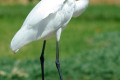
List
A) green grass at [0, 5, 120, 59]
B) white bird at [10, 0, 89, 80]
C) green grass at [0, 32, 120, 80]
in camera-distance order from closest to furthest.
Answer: white bird at [10, 0, 89, 80] → green grass at [0, 32, 120, 80] → green grass at [0, 5, 120, 59]

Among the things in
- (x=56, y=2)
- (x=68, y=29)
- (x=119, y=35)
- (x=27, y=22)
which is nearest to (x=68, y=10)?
(x=56, y=2)

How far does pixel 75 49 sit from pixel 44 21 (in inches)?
259

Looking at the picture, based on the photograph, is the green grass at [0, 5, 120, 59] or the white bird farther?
the green grass at [0, 5, 120, 59]

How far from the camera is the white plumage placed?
13.5 feet

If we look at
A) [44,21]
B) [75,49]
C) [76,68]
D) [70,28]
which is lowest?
[44,21]

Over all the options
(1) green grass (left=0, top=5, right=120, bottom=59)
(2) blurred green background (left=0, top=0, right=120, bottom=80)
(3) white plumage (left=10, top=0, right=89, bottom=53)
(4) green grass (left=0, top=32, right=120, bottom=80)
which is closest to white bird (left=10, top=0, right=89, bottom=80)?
(3) white plumage (left=10, top=0, right=89, bottom=53)

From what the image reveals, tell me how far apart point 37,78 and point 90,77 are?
0.88 meters

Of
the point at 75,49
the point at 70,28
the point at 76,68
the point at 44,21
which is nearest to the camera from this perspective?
the point at 44,21

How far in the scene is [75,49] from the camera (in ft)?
35.2

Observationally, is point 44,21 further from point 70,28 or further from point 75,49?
point 70,28

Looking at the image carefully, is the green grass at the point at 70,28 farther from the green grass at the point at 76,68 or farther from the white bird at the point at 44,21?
Result: the white bird at the point at 44,21

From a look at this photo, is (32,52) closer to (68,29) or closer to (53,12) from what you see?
(68,29)

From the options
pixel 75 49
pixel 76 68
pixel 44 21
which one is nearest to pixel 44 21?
pixel 44 21

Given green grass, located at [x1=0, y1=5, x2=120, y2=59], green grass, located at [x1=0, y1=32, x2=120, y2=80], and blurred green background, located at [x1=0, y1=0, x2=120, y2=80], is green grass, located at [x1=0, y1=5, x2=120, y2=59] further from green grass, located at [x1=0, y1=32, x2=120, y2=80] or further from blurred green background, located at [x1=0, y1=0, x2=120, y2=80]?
green grass, located at [x1=0, y1=32, x2=120, y2=80]
